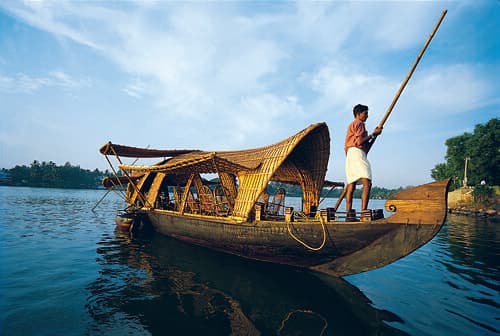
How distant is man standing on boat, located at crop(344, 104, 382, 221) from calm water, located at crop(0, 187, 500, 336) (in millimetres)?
2578

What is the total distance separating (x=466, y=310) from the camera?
612cm

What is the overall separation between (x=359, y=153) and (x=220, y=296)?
5483 millimetres

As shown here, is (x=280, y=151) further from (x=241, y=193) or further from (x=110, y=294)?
(x=110, y=294)

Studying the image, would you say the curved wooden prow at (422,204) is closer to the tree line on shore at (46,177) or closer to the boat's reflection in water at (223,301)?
the boat's reflection in water at (223,301)

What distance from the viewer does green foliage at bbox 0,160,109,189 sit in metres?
77.4

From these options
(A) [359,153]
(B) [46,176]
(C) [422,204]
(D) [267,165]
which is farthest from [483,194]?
(B) [46,176]

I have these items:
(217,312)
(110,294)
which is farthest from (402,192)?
(110,294)

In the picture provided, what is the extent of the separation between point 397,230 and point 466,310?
2.67 metres

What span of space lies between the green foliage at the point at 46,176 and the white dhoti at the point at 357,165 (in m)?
101

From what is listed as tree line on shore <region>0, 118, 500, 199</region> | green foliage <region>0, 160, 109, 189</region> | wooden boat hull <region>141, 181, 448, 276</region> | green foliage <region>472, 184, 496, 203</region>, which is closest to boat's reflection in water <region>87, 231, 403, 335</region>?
wooden boat hull <region>141, 181, 448, 276</region>

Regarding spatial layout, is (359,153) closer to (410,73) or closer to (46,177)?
(410,73)

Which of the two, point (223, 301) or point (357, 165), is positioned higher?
point (357, 165)

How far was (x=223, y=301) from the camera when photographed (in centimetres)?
621

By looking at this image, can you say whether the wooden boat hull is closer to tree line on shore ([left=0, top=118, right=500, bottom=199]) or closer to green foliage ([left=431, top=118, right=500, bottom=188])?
A: tree line on shore ([left=0, top=118, right=500, bottom=199])
